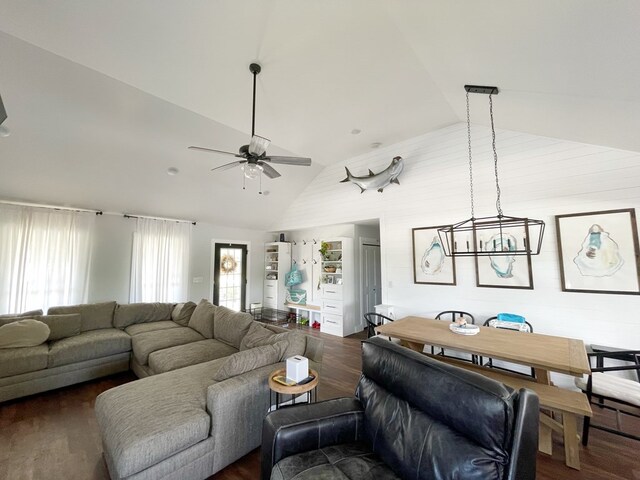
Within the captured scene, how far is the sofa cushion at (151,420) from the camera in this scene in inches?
59.1

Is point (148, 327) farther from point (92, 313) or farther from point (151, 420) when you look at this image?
point (151, 420)

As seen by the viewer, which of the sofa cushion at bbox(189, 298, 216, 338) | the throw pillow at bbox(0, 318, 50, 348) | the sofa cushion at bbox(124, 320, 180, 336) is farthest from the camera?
the sofa cushion at bbox(124, 320, 180, 336)

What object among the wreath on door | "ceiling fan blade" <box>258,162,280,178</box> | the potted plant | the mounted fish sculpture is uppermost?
the mounted fish sculpture

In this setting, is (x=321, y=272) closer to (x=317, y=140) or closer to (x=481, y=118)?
(x=317, y=140)

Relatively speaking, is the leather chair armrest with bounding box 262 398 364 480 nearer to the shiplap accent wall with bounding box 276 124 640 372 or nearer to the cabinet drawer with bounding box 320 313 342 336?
the shiplap accent wall with bounding box 276 124 640 372

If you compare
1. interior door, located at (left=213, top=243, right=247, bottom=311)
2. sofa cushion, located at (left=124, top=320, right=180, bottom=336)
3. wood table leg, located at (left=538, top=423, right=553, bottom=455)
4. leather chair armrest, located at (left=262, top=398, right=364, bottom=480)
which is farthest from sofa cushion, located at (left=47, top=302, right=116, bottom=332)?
wood table leg, located at (left=538, top=423, right=553, bottom=455)

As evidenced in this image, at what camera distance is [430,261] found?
4.02 meters

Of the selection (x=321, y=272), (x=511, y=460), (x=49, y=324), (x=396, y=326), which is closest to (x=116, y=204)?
(x=49, y=324)

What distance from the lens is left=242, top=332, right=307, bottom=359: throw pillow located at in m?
2.39

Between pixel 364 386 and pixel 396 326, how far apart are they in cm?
138

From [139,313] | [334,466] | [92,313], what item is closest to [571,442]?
[334,466]

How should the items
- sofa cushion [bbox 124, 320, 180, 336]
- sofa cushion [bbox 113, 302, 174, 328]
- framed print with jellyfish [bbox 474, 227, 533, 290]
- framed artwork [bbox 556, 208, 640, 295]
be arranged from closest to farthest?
framed artwork [bbox 556, 208, 640, 295], framed print with jellyfish [bbox 474, 227, 533, 290], sofa cushion [bbox 124, 320, 180, 336], sofa cushion [bbox 113, 302, 174, 328]

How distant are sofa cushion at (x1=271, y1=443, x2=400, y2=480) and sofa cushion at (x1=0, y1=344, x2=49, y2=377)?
3362 millimetres

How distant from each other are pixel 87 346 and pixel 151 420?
2370mm
